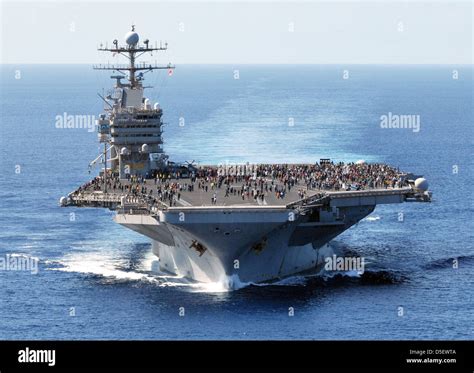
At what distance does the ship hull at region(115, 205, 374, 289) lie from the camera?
54.6 m

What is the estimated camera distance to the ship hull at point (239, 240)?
54.6m

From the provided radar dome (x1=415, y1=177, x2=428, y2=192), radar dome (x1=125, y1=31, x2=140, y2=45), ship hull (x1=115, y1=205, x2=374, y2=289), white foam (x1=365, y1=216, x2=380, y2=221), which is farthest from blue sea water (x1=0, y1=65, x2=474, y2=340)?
radar dome (x1=125, y1=31, x2=140, y2=45)

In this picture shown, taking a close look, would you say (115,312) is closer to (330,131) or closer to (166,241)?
(166,241)

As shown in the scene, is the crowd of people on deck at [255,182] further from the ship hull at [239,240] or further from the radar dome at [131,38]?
the radar dome at [131,38]

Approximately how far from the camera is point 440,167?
99.8 metres

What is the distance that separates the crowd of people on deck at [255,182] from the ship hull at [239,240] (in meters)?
1.68

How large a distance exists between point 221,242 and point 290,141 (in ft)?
182

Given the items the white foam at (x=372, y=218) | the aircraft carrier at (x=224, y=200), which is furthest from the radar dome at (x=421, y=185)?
the white foam at (x=372, y=218)

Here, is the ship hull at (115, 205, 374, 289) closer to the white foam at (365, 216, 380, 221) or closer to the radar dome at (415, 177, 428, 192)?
the radar dome at (415, 177, 428, 192)

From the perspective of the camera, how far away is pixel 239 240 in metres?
55.8

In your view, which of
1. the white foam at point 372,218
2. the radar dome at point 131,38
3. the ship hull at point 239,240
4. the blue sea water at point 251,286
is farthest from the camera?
the white foam at point 372,218
